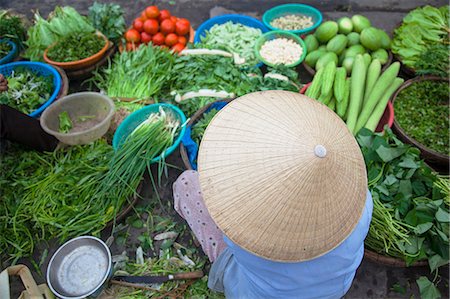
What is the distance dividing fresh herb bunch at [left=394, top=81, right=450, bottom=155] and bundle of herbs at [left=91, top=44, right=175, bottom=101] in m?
2.19

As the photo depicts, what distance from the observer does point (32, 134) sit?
265 centimetres

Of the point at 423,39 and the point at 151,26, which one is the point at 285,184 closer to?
the point at 151,26

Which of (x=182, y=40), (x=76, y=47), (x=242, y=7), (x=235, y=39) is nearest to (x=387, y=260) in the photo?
(x=235, y=39)

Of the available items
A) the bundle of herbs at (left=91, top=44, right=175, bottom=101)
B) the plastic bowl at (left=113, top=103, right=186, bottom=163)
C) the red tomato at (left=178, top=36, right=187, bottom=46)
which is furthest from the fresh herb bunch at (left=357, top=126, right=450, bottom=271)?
the red tomato at (left=178, top=36, right=187, bottom=46)

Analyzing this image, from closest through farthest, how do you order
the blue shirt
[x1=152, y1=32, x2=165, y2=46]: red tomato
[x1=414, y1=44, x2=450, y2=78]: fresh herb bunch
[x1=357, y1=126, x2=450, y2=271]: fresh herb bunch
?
1. the blue shirt
2. [x1=357, y1=126, x2=450, y2=271]: fresh herb bunch
3. [x1=414, y1=44, x2=450, y2=78]: fresh herb bunch
4. [x1=152, y1=32, x2=165, y2=46]: red tomato

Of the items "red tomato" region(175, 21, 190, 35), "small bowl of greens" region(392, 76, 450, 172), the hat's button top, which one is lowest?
"small bowl of greens" region(392, 76, 450, 172)

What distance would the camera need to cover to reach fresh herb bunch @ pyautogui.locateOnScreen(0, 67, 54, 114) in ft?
9.81

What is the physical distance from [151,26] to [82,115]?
4.39 ft

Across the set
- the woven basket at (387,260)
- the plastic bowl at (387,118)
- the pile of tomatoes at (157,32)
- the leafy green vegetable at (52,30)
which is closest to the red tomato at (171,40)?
Answer: the pile of tomatoes at (157,32)

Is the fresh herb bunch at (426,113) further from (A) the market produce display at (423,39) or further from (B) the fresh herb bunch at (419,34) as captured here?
(B) the fresh herb bunch at (419,34)

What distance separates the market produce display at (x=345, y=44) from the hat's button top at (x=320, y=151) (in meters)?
2.44

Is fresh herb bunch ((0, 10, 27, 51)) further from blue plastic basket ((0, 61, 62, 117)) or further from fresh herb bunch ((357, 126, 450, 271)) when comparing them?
fresh herb bunch ((357, 126, 450, 271))

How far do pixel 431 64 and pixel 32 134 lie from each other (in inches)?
139

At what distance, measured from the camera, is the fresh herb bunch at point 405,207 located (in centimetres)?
211
